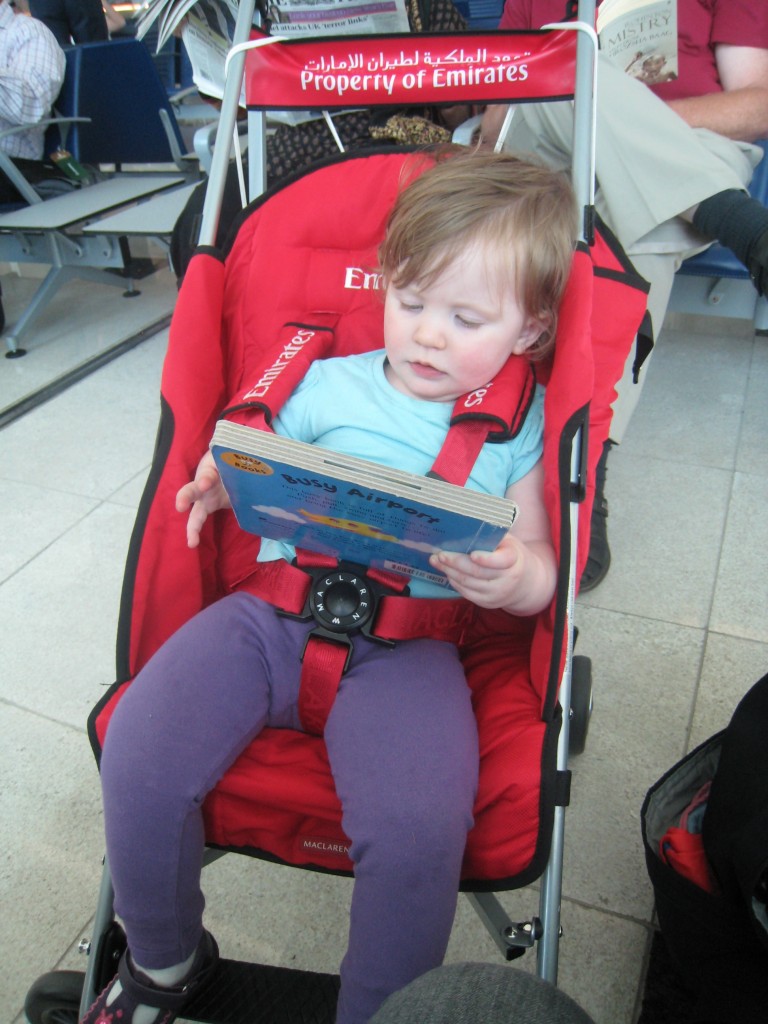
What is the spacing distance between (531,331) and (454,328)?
4.7 inches

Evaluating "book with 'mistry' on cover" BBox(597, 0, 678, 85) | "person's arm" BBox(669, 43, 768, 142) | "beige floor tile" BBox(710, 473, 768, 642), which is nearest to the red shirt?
"person's arm" BBox(669, 43, 768, 142)

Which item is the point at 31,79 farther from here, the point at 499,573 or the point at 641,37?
the point at 499,573

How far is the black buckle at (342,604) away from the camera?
81 centimetres

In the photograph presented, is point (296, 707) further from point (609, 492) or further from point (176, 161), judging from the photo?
point (176, 161)

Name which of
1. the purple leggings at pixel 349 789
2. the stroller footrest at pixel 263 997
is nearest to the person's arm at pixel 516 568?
the purple leggings at pixel 349 789

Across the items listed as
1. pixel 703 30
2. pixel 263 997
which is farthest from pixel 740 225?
pixel 263 997

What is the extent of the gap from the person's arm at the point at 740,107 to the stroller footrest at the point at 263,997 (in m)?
1.51

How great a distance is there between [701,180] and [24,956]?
1.53 meters

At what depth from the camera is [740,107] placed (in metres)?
1.44

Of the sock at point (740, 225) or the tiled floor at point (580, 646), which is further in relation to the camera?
the sock at point (740, 225)

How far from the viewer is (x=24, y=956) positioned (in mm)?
933

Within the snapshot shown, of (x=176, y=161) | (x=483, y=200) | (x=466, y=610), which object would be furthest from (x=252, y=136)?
(x=176, y=161)

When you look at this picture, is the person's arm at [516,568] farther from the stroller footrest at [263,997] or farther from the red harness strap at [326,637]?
the stroller footrest at [263,997]

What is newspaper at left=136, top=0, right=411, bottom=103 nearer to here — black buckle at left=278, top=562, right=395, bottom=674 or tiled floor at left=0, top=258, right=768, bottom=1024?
black buckle at left=278, top=562, right=395, bottom=674
